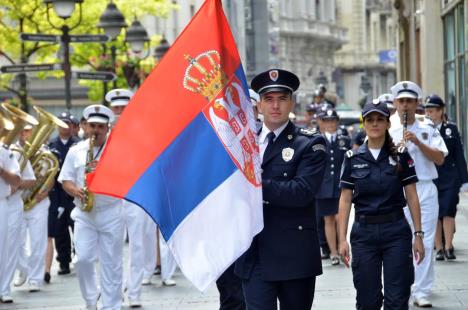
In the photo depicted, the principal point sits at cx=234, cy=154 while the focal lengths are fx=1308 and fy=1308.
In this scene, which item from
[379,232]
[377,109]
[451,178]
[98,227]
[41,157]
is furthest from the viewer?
[451,178]

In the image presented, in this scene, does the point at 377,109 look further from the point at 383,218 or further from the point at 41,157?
the point at 41,157

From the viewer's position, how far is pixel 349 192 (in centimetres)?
960

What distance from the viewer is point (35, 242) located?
49.3 feet

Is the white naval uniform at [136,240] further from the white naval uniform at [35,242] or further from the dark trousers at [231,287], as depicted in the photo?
the dark trousers at [231,287]

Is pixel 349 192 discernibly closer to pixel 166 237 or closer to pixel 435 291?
pixel 166 237

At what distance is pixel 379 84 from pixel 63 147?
111155mm

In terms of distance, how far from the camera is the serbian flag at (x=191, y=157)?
24.4ft

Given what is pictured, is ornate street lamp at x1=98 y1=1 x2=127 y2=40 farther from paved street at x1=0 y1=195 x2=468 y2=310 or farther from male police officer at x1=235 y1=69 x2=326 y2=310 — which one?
male police officer at x1=235 y1=69 x2=326 y2=310

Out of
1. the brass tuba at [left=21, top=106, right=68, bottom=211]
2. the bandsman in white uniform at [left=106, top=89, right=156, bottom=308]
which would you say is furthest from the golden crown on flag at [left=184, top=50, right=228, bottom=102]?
the brass tuba at [left=21, top=106, right=68, bottom=211]

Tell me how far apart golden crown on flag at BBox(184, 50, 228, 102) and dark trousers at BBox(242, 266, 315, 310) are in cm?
117

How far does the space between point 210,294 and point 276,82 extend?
19.8 ft

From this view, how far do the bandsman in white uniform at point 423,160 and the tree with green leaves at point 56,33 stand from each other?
1865 centimetres

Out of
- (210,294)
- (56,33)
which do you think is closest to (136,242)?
(210,294)

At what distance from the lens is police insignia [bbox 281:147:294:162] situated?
795cm
